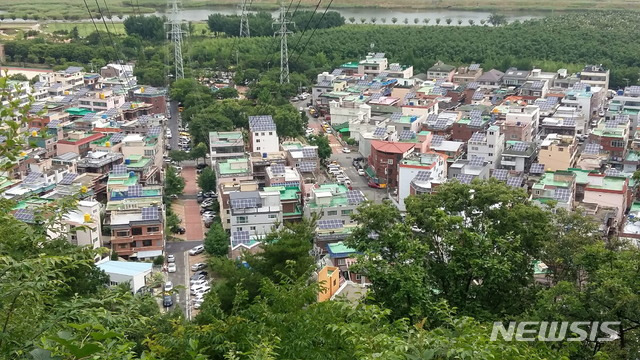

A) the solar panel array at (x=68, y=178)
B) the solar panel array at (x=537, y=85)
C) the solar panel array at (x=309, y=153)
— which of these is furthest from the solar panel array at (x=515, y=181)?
the solar panel array at (x=68, y=178)

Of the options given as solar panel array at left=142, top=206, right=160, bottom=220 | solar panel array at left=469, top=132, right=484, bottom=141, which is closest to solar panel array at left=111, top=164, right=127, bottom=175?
solar panel array at left=142, top=206, right=160, bottom=220

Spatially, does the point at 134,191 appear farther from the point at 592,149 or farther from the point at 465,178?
the point at 592,149

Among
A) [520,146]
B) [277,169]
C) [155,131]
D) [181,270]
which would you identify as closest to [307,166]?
[277,169]

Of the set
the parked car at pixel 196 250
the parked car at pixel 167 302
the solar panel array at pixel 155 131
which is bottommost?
the parked car at pixel 167 302

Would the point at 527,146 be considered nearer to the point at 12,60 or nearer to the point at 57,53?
the point at 57,53

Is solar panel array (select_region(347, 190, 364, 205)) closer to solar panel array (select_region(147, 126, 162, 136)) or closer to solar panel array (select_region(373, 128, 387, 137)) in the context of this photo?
solar panel array (select_region(373, 128, 387, 137))

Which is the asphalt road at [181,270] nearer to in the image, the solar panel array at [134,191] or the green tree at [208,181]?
the solar panel array at [134,191]
